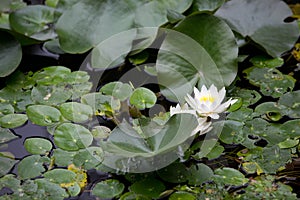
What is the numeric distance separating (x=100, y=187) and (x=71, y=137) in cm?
21

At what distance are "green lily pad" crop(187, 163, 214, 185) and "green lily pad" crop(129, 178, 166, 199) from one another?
9cm

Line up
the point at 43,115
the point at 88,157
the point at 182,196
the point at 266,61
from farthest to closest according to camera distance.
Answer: the point at 266,61, the point at 43,115, the point at 88,157, the point at 182,196

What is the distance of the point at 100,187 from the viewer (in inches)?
53.3

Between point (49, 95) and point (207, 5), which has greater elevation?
point (207, 5)

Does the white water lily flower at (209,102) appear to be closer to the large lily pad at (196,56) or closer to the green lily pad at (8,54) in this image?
the large lily pad at (196,56)

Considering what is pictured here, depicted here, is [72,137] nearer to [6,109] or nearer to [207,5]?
[6,109]

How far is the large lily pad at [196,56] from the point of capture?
63.6 inches

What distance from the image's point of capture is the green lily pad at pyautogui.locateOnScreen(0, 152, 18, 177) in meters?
1.40

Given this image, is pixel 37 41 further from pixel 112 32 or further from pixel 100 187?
pixel 100 187

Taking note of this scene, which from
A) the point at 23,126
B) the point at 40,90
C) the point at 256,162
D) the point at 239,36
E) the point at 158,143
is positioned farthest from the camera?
the point at 239,36

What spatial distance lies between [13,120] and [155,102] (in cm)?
48

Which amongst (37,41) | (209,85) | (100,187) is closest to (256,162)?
(209,85)

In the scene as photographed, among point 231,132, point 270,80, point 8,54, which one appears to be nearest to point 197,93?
point 231,132

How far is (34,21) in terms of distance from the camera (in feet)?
6.23
